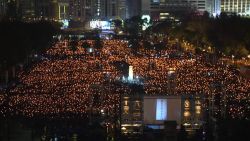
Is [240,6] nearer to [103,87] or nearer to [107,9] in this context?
[107,9]

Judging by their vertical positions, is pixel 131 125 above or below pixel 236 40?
below

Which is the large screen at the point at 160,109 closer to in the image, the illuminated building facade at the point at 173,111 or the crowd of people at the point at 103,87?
the illuminated building facade at the point at 173,111

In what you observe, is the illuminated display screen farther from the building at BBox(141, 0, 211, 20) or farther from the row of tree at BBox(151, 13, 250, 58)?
the row of tree at BBox(151, 13, 250, 58)

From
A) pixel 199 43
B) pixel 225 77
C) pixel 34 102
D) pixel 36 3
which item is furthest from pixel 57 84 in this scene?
pixel 36 3

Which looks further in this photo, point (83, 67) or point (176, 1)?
point (176, 1)

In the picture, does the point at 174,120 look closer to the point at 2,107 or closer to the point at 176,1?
the point at 2,107

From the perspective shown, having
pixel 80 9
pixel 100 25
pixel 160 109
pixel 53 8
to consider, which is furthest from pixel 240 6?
pixel 160 109

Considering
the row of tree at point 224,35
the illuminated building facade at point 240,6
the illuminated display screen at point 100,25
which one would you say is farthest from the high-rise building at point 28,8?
the row of tree at point 224,35
